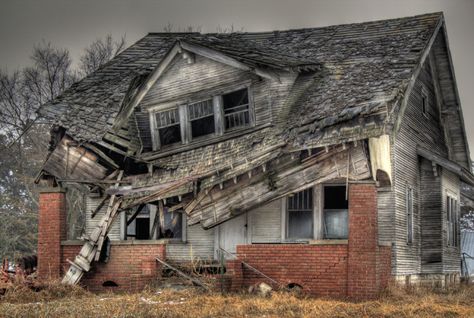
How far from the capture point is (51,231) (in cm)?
2455

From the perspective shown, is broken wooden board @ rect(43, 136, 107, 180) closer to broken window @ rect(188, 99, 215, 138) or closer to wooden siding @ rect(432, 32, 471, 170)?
broken window @ rect(188, 99, 215, 138)

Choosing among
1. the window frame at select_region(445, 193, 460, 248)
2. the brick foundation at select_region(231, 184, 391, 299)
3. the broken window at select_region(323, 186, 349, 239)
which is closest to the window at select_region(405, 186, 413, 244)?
the broken window at select_region(323, 186, 349, 239)

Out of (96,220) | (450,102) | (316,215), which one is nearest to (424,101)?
(450,102)

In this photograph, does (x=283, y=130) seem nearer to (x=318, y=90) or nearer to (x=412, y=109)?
(x=318, y=90)

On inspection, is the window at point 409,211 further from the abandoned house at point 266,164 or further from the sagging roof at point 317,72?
the sagging roof at point 317,72

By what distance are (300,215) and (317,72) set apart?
434cm

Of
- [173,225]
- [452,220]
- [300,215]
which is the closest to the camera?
[300,215]

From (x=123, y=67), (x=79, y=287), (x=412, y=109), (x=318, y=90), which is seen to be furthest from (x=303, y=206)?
(x=123, y=67)

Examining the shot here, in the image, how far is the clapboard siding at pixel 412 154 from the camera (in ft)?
80.8

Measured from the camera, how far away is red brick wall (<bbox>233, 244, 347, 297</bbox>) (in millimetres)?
20984

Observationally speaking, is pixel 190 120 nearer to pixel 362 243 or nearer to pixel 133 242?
pixel 133 242

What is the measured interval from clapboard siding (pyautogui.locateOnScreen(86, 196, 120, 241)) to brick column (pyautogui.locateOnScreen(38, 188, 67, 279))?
7.84 feet

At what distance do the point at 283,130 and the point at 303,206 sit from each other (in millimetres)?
2639

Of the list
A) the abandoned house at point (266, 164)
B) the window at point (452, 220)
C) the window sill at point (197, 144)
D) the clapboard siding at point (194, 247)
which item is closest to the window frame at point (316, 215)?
the abandoned house at point (266, 164)
